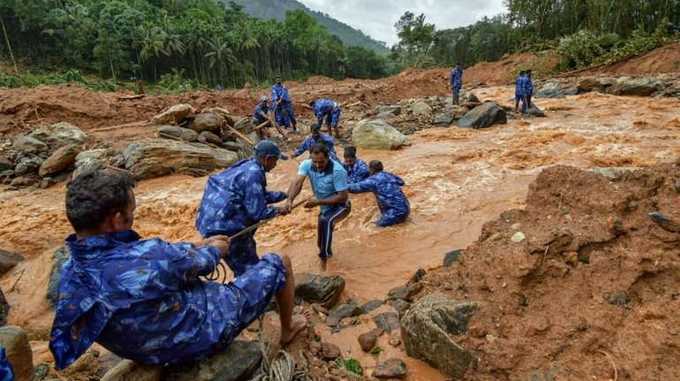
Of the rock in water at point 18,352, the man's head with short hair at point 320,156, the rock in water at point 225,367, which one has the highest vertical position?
the man's head with short hair at point 320,156

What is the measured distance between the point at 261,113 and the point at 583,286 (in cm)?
1061

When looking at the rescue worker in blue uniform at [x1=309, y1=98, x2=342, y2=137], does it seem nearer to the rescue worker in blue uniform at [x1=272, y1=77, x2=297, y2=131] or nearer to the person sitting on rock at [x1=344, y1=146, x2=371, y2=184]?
the rescue worker in blue uniform at [x1=272, y1=77, x2=297, y2=131]

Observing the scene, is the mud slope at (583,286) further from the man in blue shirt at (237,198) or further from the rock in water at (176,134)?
the rock in water at (176,134)

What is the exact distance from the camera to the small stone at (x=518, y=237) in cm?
332

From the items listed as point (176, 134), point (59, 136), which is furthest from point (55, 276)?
point (59, 136)

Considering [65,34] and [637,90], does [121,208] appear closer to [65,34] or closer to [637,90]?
[637,90]

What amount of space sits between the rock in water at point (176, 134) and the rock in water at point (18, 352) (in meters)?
8.80

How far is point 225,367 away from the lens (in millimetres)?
2232

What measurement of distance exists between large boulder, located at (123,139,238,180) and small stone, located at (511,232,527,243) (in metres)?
7.69

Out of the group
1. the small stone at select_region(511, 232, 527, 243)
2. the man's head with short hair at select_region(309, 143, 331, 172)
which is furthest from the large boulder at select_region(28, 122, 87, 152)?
the small stone at select_region(511, 232, 527, 243)

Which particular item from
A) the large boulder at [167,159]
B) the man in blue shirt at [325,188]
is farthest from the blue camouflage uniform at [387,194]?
the large boulder at [167,159]

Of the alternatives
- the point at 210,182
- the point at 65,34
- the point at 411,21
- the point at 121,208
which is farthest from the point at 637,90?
the point at 65,34

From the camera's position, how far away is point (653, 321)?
249cm

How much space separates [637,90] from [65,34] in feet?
126
